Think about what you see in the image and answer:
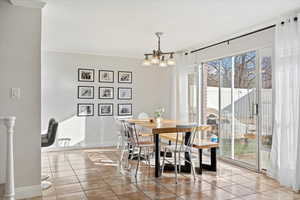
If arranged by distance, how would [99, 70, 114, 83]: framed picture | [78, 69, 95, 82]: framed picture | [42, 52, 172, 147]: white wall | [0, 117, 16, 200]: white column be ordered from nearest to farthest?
[0, 117, 16, 200]: white column < [42, 52, 172, 147]: white wall < [78, 69, 95, 82]: framed picture < [99, 70, 114, 83]: framed picture

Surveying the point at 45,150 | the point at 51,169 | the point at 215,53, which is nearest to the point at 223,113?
the point at 215,53

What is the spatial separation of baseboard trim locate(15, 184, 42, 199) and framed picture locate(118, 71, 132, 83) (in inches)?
148

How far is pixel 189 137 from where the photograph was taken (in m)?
3.82

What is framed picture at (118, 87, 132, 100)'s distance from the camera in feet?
20.6

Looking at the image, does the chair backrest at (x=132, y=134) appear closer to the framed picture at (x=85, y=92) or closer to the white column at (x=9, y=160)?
the white column at (x=9, y=160)

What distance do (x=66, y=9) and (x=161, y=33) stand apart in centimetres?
172

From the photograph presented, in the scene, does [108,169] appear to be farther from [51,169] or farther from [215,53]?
[215,53]

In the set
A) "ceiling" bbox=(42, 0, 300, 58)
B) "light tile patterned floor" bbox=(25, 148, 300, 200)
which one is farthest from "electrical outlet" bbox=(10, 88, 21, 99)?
"light tile patterned floor" bbox=(25, 148, 300, 200)

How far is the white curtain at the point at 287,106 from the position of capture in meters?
3.16

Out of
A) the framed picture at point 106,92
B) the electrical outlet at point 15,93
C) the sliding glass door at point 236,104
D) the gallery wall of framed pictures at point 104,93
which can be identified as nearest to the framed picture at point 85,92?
the gallery wall of framed pictures at point 104,93

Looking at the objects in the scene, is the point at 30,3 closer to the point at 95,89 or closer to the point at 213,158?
the point at 95,89

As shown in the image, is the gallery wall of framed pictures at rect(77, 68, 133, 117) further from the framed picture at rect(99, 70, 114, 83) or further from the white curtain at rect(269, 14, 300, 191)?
the white curtain at rect(269, 14, 300, 191)

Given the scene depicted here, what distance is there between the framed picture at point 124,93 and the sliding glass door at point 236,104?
2.08 metres

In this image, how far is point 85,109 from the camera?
233 inches
